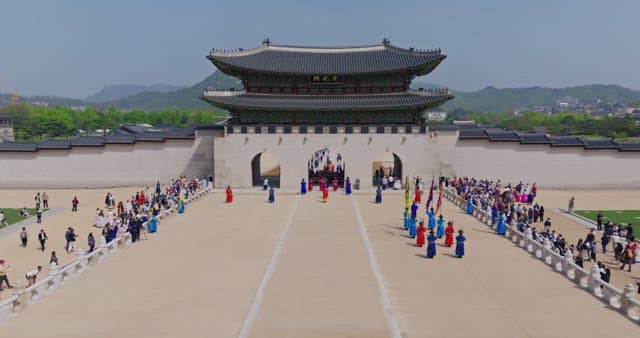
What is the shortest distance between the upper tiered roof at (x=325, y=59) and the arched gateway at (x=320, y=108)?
0.26 feet

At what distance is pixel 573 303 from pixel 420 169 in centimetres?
2432

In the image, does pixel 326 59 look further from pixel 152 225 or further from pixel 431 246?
pixel 431 246

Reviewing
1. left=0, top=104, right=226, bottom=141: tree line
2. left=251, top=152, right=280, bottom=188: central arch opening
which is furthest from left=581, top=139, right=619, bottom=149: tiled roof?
left=0, top=104, right=226, bottom=141: tree line

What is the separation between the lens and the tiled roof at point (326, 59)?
39656mm

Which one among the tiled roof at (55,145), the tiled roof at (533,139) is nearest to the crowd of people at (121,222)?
the tiled roof at (55,145)

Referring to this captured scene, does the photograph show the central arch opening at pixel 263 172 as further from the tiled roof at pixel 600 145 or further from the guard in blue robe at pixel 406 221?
the tiled roof at pixel 600 145

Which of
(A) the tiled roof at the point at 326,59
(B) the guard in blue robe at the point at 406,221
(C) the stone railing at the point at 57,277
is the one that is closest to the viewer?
(C) the stone railing at the point at 57,277

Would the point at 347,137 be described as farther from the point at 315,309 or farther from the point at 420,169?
the point at 315,309

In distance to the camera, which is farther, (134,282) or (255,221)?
(255,221)

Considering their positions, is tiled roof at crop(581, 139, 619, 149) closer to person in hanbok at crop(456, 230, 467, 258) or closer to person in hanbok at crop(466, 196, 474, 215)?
person in hanbok at crop(466, 196, 474, 215)

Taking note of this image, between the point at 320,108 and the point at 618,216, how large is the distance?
20176mm

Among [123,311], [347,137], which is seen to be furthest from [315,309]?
[347,137]

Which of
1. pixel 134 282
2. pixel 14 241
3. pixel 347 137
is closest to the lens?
pixel 134 282

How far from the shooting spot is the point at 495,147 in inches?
1620
